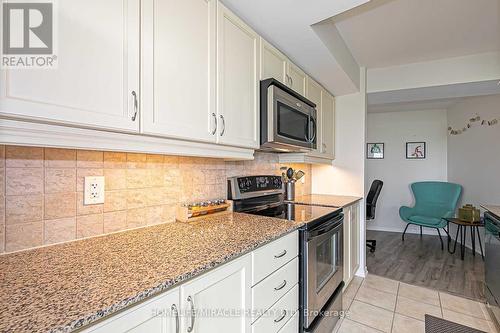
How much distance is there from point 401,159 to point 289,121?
420 cm

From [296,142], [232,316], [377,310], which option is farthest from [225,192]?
[377,310]

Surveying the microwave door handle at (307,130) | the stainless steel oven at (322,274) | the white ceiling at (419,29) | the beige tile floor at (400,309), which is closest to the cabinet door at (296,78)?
the microwave door handle at (307,130)

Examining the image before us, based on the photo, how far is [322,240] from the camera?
172cm

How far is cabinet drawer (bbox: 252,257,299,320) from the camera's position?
3.85 feet

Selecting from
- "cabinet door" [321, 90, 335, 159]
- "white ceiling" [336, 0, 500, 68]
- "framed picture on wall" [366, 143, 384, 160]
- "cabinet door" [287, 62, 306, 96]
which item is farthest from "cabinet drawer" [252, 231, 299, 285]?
"framed picture on wall" [366, 143, 384, 160]

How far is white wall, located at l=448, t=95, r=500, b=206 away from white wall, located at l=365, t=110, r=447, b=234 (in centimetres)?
23

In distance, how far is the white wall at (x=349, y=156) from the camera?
2.99 m

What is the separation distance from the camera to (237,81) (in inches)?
59.8

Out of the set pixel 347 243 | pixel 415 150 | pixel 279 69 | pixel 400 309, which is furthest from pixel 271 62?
pixel 415 150

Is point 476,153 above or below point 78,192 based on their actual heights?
above

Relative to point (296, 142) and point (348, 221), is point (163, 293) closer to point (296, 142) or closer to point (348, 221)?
point (296, 142)

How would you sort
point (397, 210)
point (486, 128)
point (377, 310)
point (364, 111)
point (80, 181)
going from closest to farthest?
point (80, 181)
point (377, 310)
point (364, 111)
point (486, 128)
point (397, 210)

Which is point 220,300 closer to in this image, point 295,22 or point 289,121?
point 289,121

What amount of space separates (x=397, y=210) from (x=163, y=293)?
5.34 metres
